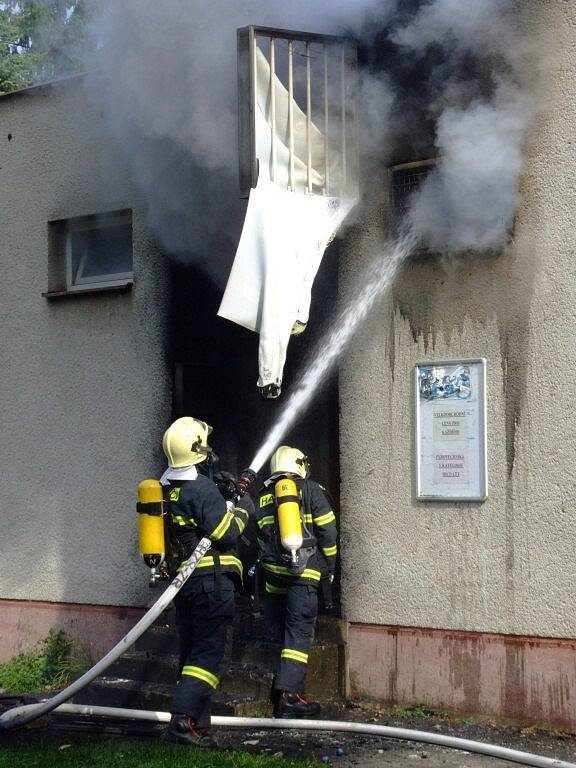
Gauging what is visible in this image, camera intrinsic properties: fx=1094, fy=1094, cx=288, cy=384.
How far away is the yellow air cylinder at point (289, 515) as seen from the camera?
7.16m

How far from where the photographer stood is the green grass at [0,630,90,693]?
889cm

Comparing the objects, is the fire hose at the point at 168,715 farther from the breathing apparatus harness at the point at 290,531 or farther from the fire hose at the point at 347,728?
the breathing apparatus harness at the point at 290,531

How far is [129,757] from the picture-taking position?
243 inches

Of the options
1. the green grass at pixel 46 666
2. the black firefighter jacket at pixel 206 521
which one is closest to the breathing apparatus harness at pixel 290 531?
the black firefighter jacket at pixel 206 521

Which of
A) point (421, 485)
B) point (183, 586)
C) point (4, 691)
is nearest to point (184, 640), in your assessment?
point (183, 586)

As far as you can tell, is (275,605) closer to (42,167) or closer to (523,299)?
(523,299)

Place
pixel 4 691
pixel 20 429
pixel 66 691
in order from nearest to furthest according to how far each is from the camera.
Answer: pixel 66 691
pixel 4 691
pixel 20 429

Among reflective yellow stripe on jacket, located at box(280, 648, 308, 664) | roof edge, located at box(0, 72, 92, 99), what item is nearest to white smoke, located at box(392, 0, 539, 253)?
reflective yellow stripe on jacket, located at box(280, 648, 308, 664)

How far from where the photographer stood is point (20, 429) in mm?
9664

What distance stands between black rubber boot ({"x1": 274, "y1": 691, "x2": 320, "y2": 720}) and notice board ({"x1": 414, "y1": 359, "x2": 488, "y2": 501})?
5.13 ft

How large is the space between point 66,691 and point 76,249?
424 cm

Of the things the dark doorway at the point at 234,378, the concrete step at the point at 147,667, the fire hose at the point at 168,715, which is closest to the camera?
the fire hose at the point at 168,715

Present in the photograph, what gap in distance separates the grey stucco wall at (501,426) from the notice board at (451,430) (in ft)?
0.23

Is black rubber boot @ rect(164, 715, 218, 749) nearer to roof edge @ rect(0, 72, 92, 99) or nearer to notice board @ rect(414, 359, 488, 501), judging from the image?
notice board @ rect(414, 359, 488, 501)
